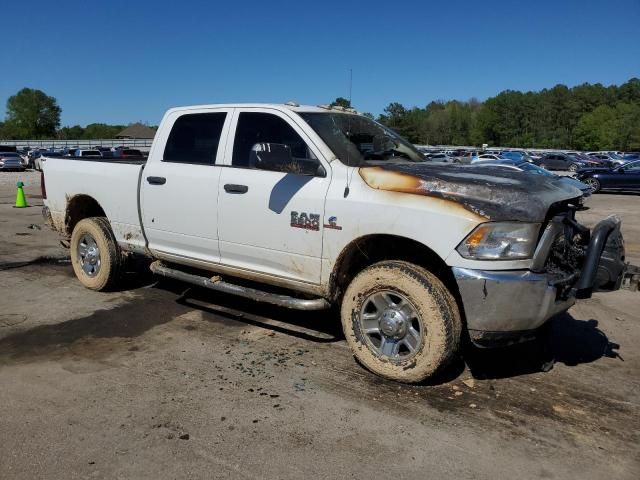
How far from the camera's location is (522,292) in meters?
3.37

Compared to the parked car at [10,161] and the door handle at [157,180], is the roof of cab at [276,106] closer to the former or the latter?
the door handle at [157,180]

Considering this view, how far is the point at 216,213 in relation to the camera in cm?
475

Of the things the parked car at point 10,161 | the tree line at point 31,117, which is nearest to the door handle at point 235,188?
the parked car at point 10,161

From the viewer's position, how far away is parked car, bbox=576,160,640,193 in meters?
23.0

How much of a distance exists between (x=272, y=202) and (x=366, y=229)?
894 millimetres

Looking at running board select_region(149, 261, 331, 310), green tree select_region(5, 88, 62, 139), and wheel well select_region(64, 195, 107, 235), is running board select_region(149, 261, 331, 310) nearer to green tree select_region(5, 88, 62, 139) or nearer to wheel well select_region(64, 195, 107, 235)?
wheel well select_region(64, 195, 107, 235)

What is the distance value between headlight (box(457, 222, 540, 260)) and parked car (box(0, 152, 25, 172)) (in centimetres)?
4035

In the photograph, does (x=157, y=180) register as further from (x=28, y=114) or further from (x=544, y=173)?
(x=28, y=114)

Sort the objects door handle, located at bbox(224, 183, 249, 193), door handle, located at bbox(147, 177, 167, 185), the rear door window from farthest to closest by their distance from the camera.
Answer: door handle, located at bbox(147, 177, 167, 185) → the rear door window → door handle, located at bbox(224, 183, 249, 193)

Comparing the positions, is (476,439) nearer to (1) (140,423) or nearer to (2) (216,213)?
(1) (140,423)

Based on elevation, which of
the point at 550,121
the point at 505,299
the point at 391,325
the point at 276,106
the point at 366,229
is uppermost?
the point at 550,121

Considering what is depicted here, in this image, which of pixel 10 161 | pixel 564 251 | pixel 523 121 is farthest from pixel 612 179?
pixel 523 121

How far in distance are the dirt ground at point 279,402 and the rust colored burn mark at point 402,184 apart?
1330mm

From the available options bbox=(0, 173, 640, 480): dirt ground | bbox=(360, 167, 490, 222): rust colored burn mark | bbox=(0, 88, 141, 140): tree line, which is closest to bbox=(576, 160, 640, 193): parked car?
bbox=(0, 173, 640, 480): dirt ground
